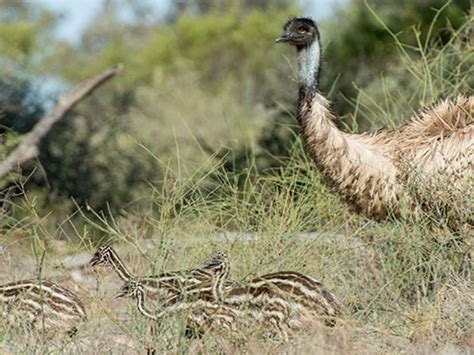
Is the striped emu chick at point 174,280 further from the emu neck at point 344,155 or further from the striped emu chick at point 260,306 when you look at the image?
the emu neck at point 344,155

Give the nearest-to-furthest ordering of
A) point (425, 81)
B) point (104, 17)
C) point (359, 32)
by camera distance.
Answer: point (425, 81) < point (359, 32) < point (104, 17)

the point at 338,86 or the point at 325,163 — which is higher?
the point at 325,163

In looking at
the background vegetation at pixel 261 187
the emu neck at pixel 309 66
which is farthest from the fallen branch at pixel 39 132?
the emu neck at pixel 309 66

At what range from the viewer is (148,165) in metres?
15.3

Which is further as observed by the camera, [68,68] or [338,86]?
[68,68]

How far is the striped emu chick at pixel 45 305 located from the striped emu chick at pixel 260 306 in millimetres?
547

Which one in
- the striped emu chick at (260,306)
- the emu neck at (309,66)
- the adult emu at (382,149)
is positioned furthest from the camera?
the emu neck at (309,66)

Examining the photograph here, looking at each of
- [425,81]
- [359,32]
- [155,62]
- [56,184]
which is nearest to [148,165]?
[56,184]

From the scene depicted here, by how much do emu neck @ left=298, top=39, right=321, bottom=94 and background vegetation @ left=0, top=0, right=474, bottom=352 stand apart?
1.44 feet

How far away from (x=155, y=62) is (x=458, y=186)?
82.7 ft

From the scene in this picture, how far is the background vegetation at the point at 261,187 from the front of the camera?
7.20 metres

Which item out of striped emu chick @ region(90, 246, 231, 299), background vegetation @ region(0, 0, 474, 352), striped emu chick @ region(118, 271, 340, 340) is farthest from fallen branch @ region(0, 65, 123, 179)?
striped emu chick @ region(118, 271, 340, 340)

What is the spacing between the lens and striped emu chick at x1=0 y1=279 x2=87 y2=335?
7121 millimetres

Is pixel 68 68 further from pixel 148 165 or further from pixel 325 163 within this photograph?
pixel 325 163
